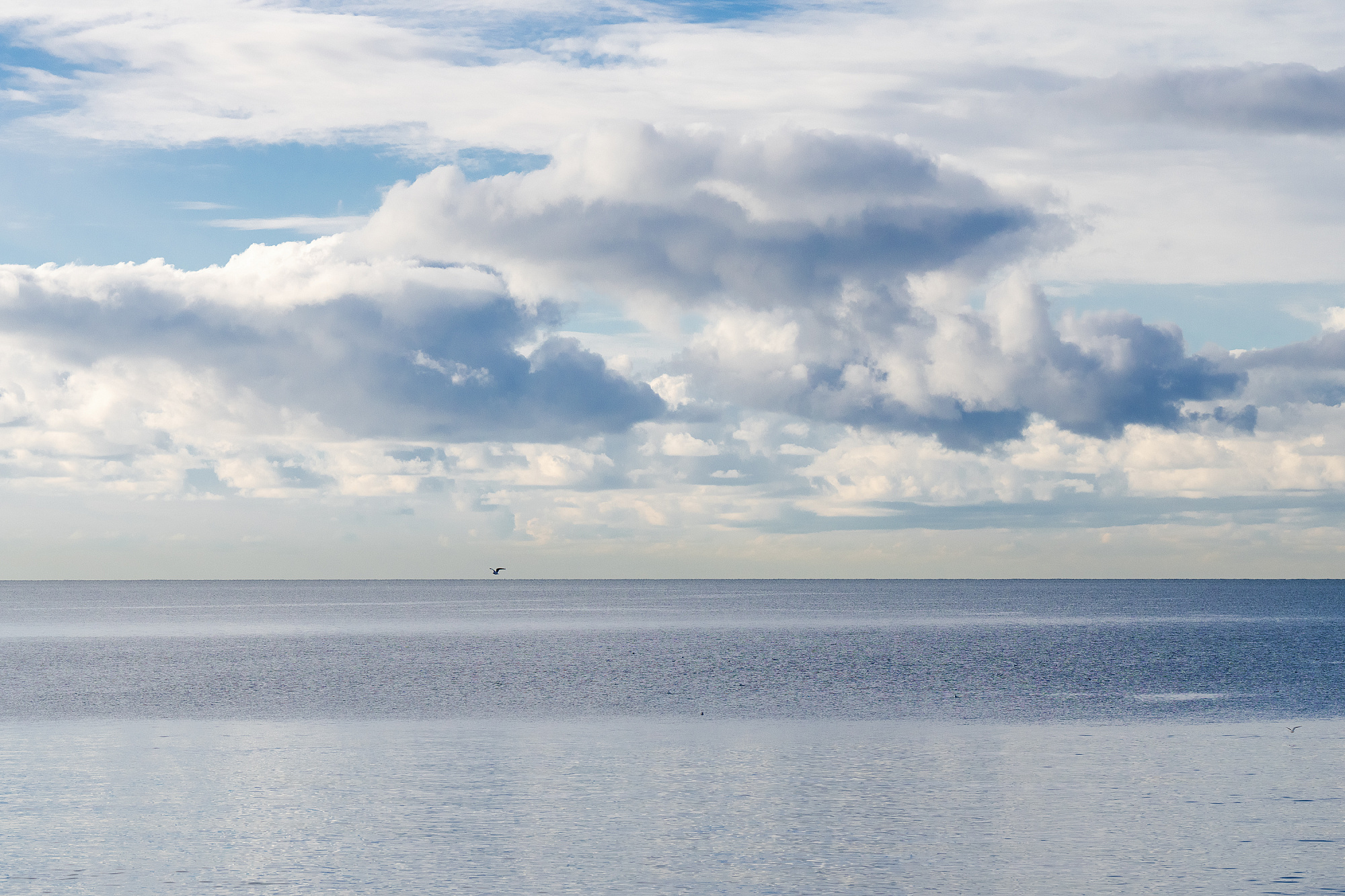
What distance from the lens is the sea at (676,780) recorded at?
68.1 ft

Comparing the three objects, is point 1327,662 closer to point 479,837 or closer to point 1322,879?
point 1322,879

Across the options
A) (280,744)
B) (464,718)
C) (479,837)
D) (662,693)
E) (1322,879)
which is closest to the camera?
(1322,879)

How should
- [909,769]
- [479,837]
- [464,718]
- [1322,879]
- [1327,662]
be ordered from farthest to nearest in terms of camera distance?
[1327,662] < [464,718] < [909,769] < [479,837] < [1322,879]

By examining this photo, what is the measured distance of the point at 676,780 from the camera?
1143 inches

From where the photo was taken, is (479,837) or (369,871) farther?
(479,837)

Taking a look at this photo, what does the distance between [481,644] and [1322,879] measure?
79.2m

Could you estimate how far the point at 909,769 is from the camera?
30.5 meters

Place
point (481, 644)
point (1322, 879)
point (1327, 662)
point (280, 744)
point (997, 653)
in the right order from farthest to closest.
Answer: point (481, 644)
point (997, 653)
point (1327, 662)
point (280, 744)
point (1322, 879)

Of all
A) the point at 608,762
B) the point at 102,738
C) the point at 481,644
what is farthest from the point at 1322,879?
the point at 481,644

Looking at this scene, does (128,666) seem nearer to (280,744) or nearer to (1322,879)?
(280,744)

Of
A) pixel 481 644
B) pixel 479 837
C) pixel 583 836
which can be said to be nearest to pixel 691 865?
pixel 583 836

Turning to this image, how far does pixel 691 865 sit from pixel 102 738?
2401 centimetres

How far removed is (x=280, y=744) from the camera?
36.3 m

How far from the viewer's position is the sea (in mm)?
20766
